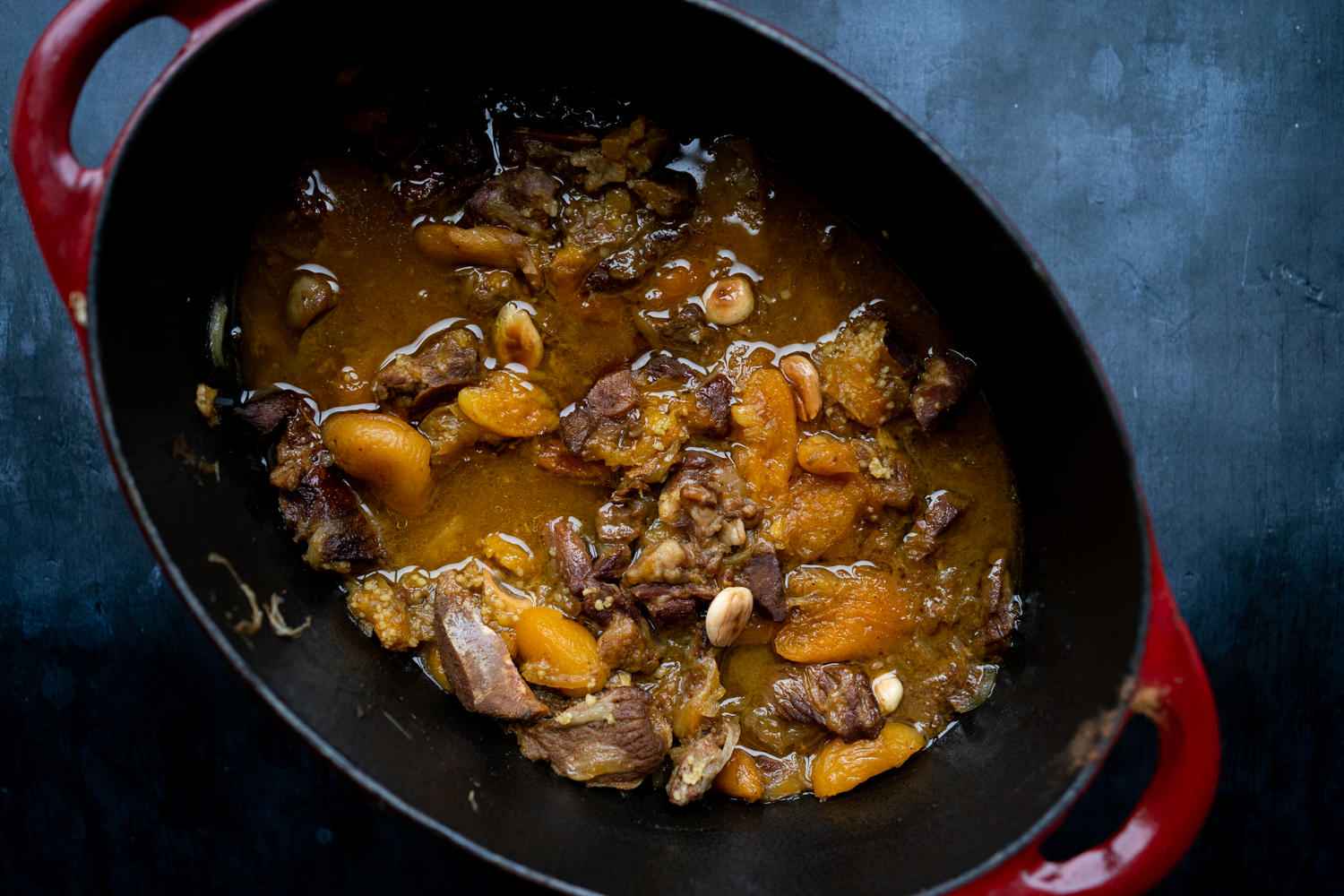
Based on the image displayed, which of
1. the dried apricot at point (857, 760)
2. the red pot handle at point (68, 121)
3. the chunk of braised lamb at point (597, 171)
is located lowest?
the dried apricot at point (857, 760)

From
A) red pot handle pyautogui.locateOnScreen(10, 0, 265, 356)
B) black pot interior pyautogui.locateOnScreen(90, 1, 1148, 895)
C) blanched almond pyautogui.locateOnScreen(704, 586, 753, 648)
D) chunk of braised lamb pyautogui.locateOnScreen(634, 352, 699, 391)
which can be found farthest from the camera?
chunk of braised lamb pyautogui.locateOnScreen(634, 352, 699, 391)

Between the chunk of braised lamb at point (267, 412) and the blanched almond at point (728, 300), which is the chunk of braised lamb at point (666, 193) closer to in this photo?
the blanched almond at point (728, 300)

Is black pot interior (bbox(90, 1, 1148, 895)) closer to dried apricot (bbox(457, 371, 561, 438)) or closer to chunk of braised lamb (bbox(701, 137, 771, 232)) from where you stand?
chunk of braised lamb (bbox(701, 137, 771, 232))

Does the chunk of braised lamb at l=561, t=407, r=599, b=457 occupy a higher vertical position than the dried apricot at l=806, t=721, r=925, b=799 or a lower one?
higher

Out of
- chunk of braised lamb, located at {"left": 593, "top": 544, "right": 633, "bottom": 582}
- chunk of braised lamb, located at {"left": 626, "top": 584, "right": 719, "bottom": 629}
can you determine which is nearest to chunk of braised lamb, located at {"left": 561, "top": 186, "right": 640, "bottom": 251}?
chunk of braised lamb, located at {"left": 593, "top": 544, "right": 633, "bottom": 582}

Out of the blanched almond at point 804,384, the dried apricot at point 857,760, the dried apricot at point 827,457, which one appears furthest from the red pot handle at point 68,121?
the dried apricot at point 857,760

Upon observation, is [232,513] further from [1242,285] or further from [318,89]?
[1242,285]

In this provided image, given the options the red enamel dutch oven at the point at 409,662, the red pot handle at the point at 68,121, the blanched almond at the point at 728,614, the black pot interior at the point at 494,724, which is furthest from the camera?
the blanched almond at the point at 728,614

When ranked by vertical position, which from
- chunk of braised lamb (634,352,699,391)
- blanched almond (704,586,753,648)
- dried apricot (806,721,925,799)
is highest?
chunk of braised lamb (634,352,699,391)
